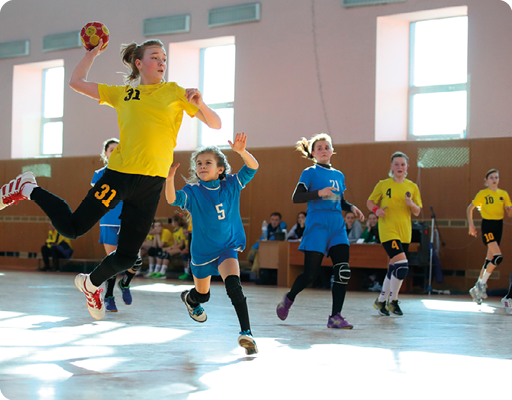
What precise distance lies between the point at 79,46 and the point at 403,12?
7662 millimetres

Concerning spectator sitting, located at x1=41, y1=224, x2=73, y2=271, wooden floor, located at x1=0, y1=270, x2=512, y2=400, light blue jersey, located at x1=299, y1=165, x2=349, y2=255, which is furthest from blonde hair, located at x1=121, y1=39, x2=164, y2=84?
spectator sitting, located at x1=41, y1=224, x2=73, y2=271

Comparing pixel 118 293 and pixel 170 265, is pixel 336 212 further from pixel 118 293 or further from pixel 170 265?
pixel 170 265

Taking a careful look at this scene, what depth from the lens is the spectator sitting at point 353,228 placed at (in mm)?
10852

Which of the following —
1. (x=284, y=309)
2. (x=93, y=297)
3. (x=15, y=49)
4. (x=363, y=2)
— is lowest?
(x=284, y=309)

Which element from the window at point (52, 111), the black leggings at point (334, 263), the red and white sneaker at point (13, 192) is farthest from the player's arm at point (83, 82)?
the window at point (52, 111)

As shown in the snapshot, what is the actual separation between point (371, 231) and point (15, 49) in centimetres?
1029

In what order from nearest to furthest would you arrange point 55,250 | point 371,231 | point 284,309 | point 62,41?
point 284,309, point 371,231, point 55,250, point 62,41

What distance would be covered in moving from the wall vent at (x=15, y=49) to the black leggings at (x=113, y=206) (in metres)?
12.6

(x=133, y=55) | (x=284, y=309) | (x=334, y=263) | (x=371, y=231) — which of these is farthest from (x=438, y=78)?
(x=133, y=55)

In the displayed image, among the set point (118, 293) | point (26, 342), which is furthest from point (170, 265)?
point (26, 342)

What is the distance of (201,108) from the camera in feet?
11.3

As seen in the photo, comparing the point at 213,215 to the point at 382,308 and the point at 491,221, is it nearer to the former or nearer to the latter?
the point at 382,308

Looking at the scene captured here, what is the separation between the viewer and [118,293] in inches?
320

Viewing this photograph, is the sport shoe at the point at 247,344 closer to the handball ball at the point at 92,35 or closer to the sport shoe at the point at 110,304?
the handball ball at the point at 92,35
